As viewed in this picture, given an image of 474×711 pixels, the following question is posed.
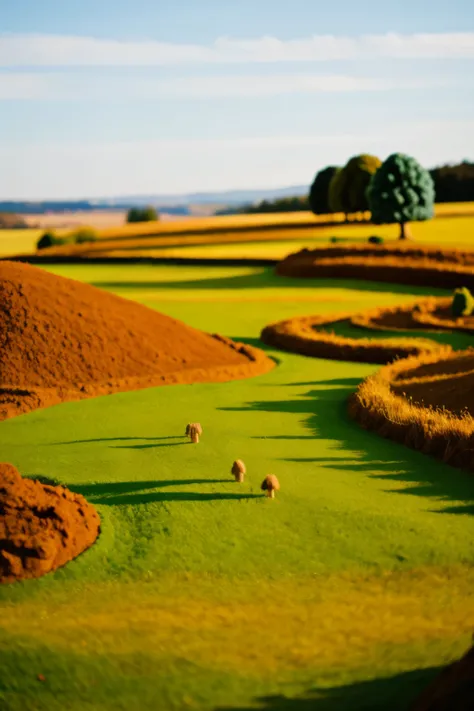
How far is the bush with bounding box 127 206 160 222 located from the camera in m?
102

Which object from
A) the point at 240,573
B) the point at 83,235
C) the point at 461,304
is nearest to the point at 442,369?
the point at 461,304

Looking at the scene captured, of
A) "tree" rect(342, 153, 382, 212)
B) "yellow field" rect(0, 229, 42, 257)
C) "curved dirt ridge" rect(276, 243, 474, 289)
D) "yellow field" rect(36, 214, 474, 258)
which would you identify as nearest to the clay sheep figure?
"curved dirt ridge" rect(276, 243, 474, 289)

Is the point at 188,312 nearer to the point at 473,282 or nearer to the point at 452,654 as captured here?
the point at 473,282

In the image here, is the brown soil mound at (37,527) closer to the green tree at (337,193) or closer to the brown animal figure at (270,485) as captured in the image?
the brown animal figure at (270,485)

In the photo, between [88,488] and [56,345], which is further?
[56,345]

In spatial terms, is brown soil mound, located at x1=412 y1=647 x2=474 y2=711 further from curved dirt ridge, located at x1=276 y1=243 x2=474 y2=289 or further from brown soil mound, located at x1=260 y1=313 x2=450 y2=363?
curved dirt ridge, located at x1=276 y1=243 x2=474 y2=289

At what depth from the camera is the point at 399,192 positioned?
55.4 metres

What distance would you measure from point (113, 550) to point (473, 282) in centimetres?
3030

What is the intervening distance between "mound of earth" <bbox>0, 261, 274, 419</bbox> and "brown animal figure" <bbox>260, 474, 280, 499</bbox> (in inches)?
274

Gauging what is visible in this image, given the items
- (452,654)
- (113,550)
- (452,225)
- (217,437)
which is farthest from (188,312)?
(452,225)

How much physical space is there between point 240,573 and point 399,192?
158 ft

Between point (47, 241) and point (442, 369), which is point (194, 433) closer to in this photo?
point (442, 369)

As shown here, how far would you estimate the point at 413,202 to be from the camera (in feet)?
182

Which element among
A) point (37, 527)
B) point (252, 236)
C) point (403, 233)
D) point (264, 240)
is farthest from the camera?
point (252, 236)
